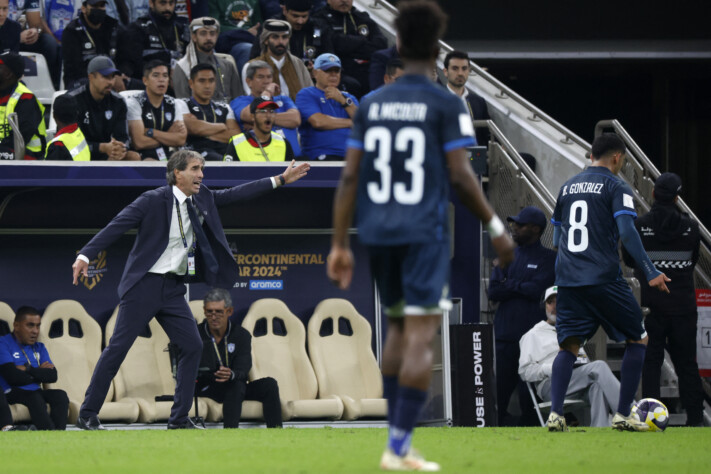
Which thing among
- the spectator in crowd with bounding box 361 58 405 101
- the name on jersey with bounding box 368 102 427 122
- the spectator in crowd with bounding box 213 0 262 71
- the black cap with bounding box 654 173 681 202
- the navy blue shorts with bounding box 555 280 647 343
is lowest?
the navy blue shorts with bounding box 555 280 647 343

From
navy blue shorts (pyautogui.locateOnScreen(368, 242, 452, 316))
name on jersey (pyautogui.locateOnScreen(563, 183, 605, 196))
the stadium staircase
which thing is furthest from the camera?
the stadium staircase

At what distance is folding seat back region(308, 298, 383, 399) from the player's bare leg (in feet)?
22.7

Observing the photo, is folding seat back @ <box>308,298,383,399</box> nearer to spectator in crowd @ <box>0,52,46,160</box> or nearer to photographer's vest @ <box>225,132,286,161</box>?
photographer's vest @ <box>225,132,286,161</box>

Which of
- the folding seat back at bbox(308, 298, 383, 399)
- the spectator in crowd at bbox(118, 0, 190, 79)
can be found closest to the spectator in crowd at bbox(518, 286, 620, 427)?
the folding seat back at bbox(308, 298, 383, 399)

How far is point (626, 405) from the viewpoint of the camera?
872cm

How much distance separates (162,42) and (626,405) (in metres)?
8.19

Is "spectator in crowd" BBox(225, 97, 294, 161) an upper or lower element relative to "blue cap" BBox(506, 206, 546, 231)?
upper

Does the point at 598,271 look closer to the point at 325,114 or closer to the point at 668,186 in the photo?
the point at 668,186

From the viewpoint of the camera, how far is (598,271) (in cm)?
835

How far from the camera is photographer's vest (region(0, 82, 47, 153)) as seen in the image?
40.3ft

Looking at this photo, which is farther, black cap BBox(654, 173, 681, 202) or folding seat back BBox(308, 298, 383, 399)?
folding seat back BBox(308, 298, 383, 399)

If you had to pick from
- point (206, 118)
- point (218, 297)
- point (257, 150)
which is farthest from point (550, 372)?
point (206, 118)

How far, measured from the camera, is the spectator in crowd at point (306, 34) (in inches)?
601

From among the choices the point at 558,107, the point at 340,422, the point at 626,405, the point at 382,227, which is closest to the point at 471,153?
the point at 340,422
